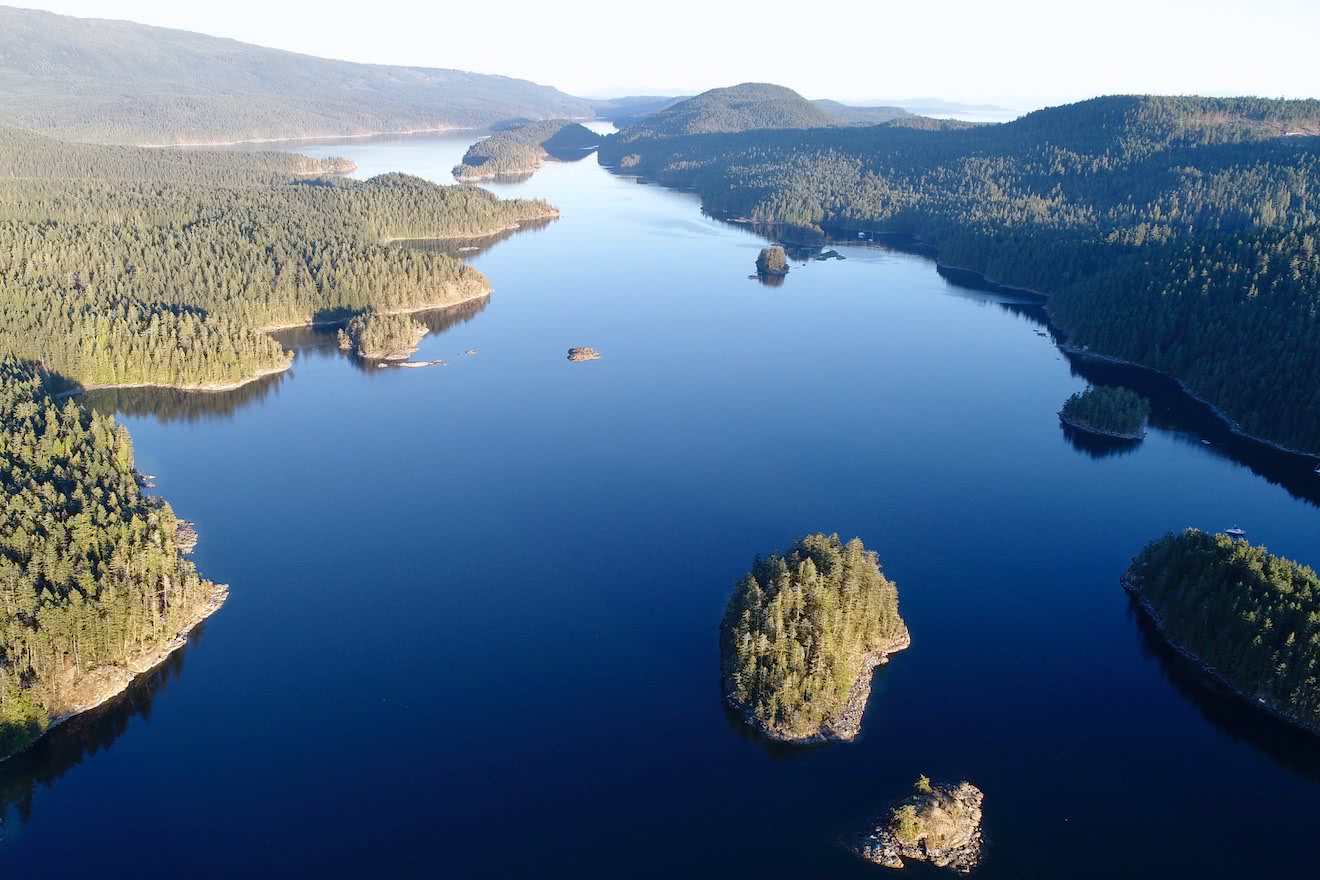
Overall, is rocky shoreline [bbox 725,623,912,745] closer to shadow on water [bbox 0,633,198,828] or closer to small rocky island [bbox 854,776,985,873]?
small rocky island [bbox 854,776,985,873]

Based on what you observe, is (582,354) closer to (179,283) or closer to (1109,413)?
(179,283)

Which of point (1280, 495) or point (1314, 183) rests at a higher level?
point (1314, 183)

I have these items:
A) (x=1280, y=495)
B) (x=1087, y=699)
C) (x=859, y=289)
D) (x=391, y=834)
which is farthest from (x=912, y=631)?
(x=859, y=289)

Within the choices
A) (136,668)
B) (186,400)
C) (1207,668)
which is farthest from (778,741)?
(186,400)

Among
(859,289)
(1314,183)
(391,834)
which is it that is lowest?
(391,834)

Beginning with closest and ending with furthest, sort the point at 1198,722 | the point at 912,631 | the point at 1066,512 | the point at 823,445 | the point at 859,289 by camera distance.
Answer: the point at 1198,722, the point at 912,631, the point at 1066,512, the point at 823,445, the point at 859,289

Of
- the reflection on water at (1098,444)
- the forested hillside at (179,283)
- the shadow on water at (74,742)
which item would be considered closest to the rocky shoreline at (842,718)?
the shadow on water at (74,742)

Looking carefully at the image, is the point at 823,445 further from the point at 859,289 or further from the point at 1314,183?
the point at 1314,183
